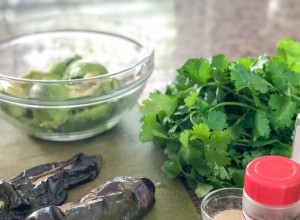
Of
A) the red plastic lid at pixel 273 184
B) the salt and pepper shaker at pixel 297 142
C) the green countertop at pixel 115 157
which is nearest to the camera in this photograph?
the red plastic lid at pixel 273 184

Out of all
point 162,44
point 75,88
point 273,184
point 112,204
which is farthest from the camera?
point 162,44

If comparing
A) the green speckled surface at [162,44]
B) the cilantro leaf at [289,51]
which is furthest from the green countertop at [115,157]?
the cilantro leaf at [289,51]

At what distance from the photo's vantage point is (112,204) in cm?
81

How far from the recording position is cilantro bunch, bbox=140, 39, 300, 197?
885 mm

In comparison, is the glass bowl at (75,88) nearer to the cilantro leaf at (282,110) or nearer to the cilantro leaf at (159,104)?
the cilantro leaf at (159,104)

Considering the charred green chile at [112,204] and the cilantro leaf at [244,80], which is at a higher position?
the cilantro leaf at [244,80]

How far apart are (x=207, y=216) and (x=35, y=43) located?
0.73 metres

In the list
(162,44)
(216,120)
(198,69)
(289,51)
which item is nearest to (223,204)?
(216,120)

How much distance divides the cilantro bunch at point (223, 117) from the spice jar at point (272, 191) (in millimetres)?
134

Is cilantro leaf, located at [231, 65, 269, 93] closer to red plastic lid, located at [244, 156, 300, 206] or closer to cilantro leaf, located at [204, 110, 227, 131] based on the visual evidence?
cilantro leaf, located at [204, 110, 227, 131]

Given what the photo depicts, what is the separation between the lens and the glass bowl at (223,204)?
83 cm

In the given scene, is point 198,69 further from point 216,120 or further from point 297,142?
point 297,142

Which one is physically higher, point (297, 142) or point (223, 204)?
point (297, 142)

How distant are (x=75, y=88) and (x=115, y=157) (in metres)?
0.15
